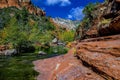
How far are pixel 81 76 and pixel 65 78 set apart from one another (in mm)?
2519

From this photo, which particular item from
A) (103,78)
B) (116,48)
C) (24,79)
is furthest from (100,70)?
(24,79)

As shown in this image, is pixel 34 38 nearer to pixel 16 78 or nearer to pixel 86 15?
pixel 86 15

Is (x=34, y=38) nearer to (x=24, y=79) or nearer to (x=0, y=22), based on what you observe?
(x=0, y=22)

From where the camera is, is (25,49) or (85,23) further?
(85,23)

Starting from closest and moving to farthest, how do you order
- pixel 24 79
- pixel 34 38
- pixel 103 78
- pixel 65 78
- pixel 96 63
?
pixel 103 78, pixel 96 63, pixel 65 78, pixel 24 79, pixel 34 38

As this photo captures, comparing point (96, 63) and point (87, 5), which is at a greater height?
point (87, 5)

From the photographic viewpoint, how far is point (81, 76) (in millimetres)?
19344

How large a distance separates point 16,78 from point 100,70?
15471mm

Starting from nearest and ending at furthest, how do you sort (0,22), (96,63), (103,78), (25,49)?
(103,78) → (96,63) → (25,49) → (0,22)

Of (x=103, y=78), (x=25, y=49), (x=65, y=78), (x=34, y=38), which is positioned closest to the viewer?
(x=103, y=78)

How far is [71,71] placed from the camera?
22281mm

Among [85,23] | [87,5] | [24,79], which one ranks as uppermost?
[87,5]

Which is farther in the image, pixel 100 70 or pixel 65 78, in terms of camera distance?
pixel 65 78

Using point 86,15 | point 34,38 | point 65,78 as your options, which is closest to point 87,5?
point 86,15
